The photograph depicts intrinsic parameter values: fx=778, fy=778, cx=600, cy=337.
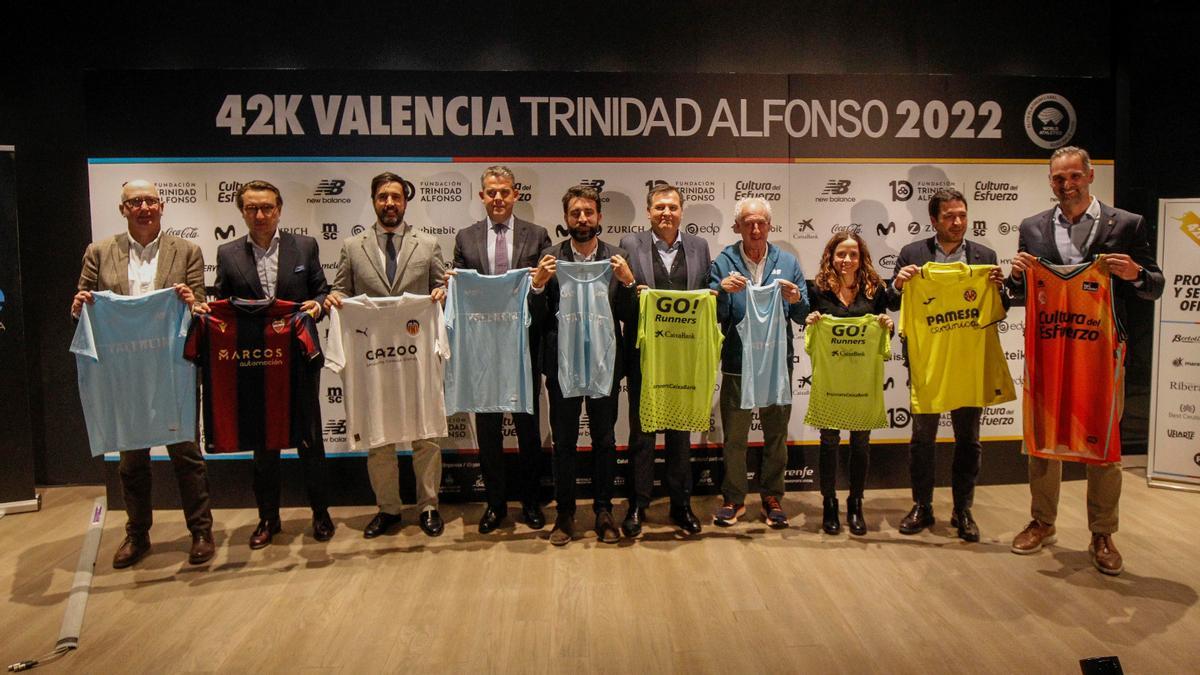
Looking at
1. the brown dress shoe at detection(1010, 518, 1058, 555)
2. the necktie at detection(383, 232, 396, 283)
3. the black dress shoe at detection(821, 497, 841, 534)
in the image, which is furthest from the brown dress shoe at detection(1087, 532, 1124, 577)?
the necktie at detection(383, 232, 396, 283)

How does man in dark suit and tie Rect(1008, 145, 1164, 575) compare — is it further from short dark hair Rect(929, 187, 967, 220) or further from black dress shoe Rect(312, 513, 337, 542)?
black dress shoe Rect(312, 513, 337, 542)

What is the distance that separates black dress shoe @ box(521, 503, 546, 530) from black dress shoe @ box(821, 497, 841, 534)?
1688 mm

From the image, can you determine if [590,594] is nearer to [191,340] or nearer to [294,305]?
[294,305]

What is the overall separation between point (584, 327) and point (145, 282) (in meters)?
2.41

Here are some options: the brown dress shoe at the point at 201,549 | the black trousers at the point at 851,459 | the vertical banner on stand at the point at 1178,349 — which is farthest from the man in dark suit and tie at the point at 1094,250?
the brown dress shoe at the point at 201,549

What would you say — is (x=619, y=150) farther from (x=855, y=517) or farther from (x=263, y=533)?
(x=263, y=533)

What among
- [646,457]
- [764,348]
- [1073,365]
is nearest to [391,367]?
[646,457]

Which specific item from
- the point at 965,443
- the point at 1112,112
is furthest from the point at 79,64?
the point at 1112,112

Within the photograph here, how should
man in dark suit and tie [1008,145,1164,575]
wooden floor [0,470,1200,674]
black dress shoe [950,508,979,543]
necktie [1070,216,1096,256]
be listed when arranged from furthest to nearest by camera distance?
black dress shoe [950,508,979,543] < necktie [1070,216,1096,256] < man in dark suit and tie [1008,145,1164,575] < wooden floor [0,470,1200,674]

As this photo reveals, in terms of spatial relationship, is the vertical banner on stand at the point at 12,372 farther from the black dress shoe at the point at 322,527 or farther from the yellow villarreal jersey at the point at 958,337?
the yellow villarreal jersey at the point at 958,337

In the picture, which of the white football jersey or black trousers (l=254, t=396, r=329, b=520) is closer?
the white football jersey

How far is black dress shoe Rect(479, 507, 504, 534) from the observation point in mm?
4633

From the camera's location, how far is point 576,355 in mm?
4316

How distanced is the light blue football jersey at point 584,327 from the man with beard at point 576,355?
30 millimetres
